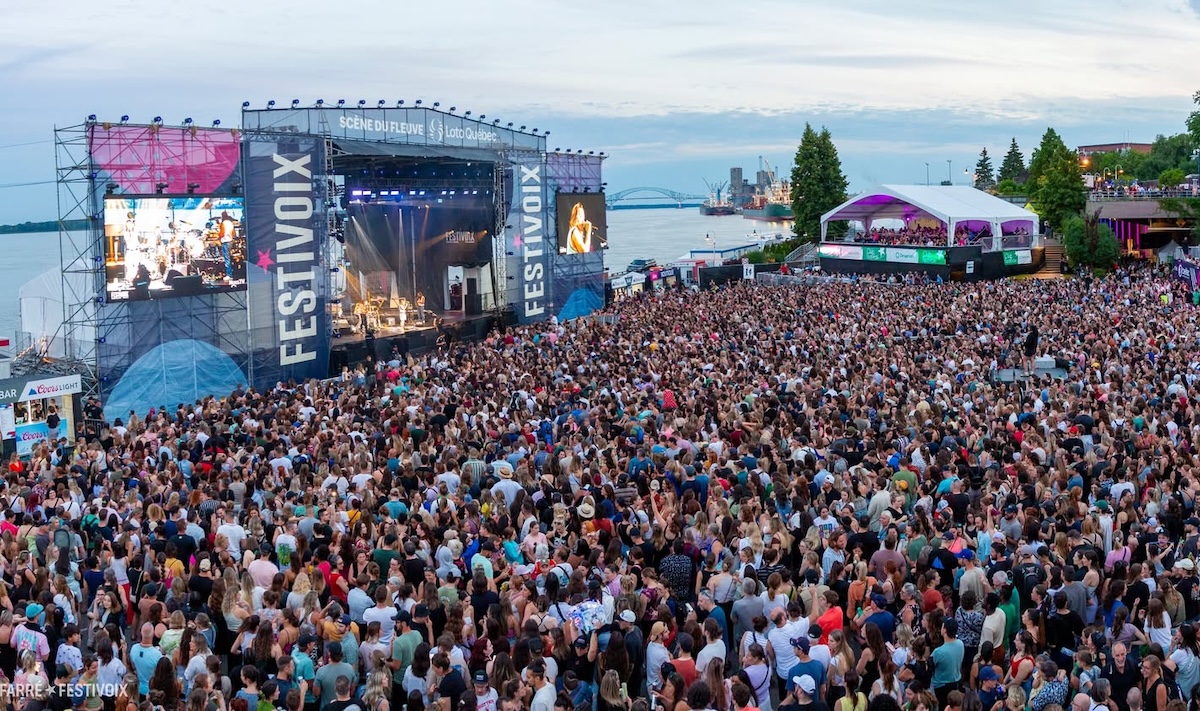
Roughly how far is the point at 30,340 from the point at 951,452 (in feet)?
63.6

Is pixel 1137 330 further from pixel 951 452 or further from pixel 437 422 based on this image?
pixel 437 422

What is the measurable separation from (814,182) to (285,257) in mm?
41406

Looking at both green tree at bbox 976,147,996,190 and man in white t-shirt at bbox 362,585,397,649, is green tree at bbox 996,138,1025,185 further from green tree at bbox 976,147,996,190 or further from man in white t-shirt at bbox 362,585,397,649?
man in white t-shirt at bbox 362,585,397,649

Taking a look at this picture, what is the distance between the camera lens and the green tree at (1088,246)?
4409cm

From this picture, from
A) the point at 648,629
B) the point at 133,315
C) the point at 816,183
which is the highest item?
the point at 816,183

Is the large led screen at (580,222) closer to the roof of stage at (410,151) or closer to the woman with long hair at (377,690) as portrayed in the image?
the roof of stage at (410,151)

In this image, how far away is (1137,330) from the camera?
68.9 feet

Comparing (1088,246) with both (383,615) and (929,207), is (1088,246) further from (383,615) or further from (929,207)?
(383,615)

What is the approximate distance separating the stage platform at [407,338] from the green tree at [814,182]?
104 feet

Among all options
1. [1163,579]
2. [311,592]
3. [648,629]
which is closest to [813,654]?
[648,629]

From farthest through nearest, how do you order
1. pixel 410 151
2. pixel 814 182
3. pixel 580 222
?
pixel 814 182 < pixel 580 222 < pixel 410 151

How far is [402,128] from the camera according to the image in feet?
87.1

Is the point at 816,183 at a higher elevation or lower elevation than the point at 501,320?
higher

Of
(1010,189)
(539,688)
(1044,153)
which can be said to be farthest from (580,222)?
(1010,189)
